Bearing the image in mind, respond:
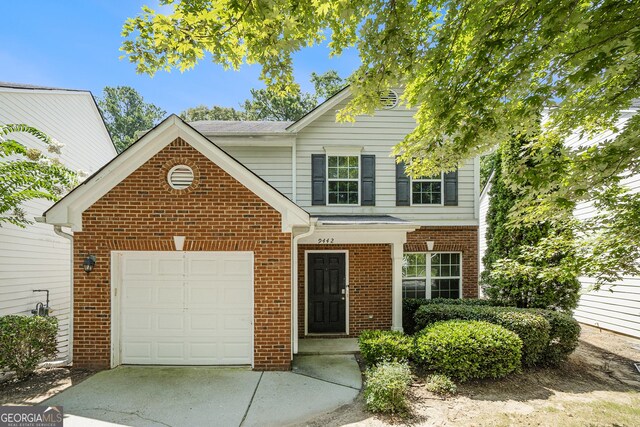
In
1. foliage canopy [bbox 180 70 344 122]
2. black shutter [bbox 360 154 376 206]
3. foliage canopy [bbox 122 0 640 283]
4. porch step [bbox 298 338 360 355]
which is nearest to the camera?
foliage canopy [bbox 122 0 640 283]

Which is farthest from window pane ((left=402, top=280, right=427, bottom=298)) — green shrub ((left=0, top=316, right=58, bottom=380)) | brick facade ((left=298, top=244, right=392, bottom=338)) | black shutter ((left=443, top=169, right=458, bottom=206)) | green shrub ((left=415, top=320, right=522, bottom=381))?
green shrub ((left=0, top=316, right=58, bottom=380))

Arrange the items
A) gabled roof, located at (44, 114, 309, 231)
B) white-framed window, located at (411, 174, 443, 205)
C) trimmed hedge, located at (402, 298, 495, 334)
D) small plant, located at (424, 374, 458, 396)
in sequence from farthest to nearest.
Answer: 1. white-framed window, located at (411, 174, 443, 205)
2. trimmed hedge, located at (402, 298, 495, 334)
3. gabled roof, located at (44, 114, 309, 231)
4. small plant, located at (424, 374, 458, 396)

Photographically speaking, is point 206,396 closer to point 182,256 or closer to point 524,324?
point 182,256

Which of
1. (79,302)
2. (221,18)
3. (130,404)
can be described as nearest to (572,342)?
(130,404)

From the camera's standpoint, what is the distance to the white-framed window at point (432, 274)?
9.48 m

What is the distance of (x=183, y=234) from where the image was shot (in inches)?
244

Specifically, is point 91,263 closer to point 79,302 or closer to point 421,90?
point 79,302

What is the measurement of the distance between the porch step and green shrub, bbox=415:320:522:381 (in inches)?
79.2

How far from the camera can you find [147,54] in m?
4.72

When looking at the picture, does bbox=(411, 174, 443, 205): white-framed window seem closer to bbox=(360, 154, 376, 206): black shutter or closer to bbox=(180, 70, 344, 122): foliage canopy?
bbox=(360, 154, 376, 206): black shutter

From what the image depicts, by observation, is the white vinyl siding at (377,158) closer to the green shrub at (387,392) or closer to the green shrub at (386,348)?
the green shrub at (386,348)

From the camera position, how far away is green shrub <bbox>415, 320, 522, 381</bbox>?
A: 5672 millimetres

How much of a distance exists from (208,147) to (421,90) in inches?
156

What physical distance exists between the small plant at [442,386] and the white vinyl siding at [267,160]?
638 cm
